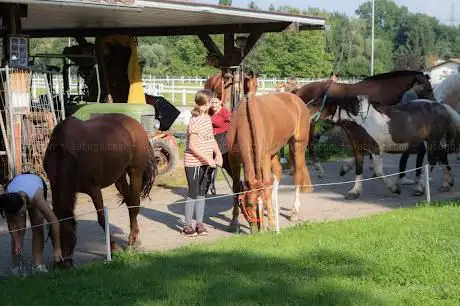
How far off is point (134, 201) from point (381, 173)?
191 inches

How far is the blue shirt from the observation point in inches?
255

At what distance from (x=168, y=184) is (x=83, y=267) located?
643cm

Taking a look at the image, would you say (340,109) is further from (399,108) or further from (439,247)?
(439,247)

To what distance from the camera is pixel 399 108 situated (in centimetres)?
1144

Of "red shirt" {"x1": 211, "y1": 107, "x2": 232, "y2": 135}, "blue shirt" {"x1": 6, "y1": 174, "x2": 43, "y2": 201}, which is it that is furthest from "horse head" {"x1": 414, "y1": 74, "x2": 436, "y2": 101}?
"blue shirt" {"x1": 6, "y1": 174, "x2": 43, "y2": 201}

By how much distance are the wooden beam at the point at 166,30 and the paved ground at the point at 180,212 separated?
3.38 metres

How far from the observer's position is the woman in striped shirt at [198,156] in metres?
8.40

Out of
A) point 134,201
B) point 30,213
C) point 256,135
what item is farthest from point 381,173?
point 30,213

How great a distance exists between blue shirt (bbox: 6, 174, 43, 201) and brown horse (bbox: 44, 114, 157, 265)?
0.14 meters

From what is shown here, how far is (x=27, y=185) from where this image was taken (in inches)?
257

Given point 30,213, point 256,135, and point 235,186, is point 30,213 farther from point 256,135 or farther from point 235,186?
point 235,186

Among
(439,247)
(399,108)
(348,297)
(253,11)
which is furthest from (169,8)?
(348,297)

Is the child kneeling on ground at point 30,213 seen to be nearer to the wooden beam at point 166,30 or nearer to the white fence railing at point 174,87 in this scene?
the wooden beam at point 166,30

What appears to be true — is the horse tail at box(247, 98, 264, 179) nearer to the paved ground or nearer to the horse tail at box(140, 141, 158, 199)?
the paved ground
